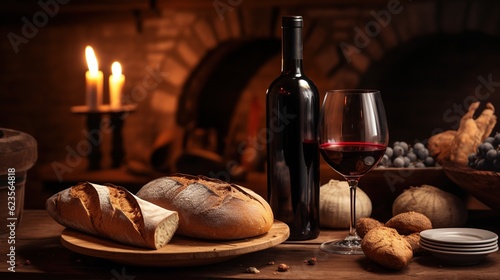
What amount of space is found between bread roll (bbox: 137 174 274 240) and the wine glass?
0.14 meters

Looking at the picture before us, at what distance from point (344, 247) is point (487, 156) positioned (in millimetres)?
293

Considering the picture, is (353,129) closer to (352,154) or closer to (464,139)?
(352,154)

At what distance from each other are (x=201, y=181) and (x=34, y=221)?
0.42 meters

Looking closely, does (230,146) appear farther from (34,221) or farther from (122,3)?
(34,221)

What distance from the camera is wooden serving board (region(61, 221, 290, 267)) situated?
A: 1.04m

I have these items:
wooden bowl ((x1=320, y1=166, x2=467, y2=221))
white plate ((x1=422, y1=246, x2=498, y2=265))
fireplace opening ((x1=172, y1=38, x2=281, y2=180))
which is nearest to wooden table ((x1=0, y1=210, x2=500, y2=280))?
white plate ((x1=422, y1=246, x2=498, y2=265))

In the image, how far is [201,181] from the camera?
4.04ft

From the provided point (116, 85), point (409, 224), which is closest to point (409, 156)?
point (409, 224)

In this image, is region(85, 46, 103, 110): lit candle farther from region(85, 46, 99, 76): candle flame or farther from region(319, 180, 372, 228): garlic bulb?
region(319, 180, 372, 228): garlic bulb

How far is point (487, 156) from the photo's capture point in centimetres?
126

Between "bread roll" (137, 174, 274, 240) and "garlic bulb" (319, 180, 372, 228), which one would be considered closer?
"bread roll" (137, 174, 274, 240)

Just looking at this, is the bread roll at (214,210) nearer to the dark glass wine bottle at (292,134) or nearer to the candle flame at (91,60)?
the dark glass wine bottle at (292,134)

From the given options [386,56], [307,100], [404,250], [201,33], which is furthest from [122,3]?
[404,250]

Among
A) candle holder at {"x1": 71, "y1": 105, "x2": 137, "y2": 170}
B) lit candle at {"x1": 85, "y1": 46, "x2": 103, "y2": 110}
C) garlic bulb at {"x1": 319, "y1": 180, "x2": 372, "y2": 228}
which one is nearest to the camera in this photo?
garlic bulb at {"x1": 319, "y1": 180, "x2": 372, "y2": 228}
